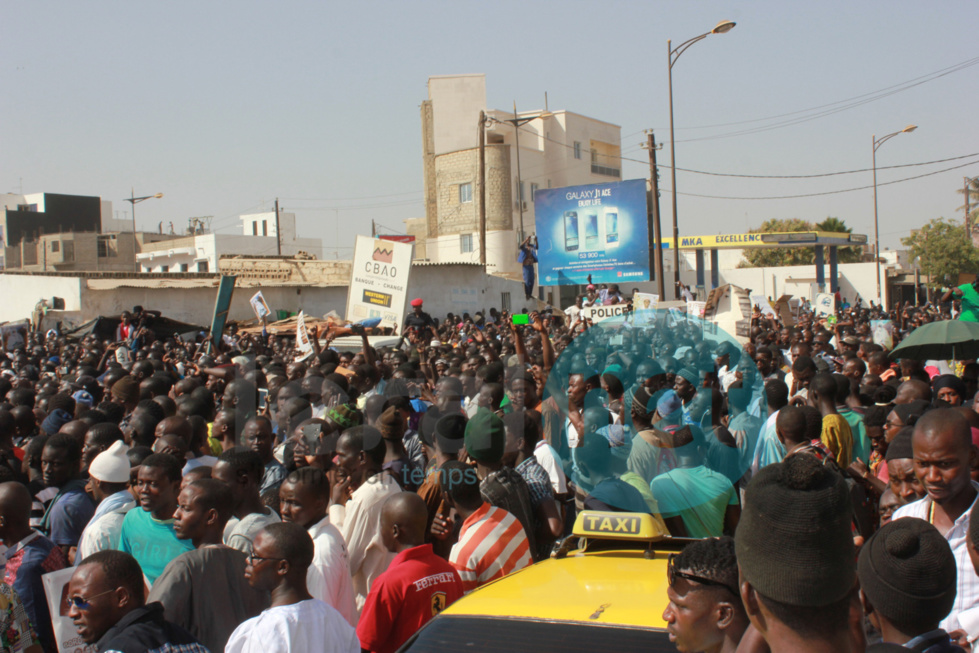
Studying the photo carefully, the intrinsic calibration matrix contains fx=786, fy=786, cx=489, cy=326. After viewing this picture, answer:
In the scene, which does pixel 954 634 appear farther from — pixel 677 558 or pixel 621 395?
pixel 621 395

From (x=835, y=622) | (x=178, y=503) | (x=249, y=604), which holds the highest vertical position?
(x=835, y=622)

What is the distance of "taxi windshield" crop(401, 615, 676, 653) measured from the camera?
8.09 feet

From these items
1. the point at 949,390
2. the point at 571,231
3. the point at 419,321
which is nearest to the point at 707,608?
the point at 949,390

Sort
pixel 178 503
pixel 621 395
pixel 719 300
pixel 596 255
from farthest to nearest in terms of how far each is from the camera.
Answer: pixel 596 255, pixel 719 300, pixel 621 395, pixel 178 503

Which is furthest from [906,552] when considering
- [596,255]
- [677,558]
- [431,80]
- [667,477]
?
[431,80]

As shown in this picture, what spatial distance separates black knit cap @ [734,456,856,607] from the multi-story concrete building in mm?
40813

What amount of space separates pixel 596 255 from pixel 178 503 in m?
23.3

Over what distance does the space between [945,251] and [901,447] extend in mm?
48706

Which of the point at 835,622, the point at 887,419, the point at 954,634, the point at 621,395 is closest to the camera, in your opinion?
the point at 835,622

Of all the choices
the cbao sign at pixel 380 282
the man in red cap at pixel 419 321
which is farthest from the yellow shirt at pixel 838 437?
the man in red cap at pixel 419 321

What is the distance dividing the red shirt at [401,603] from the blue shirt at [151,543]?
102 centimetres

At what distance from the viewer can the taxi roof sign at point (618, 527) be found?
3.32m

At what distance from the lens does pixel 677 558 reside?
232cm

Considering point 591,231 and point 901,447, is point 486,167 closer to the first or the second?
point 591,231
